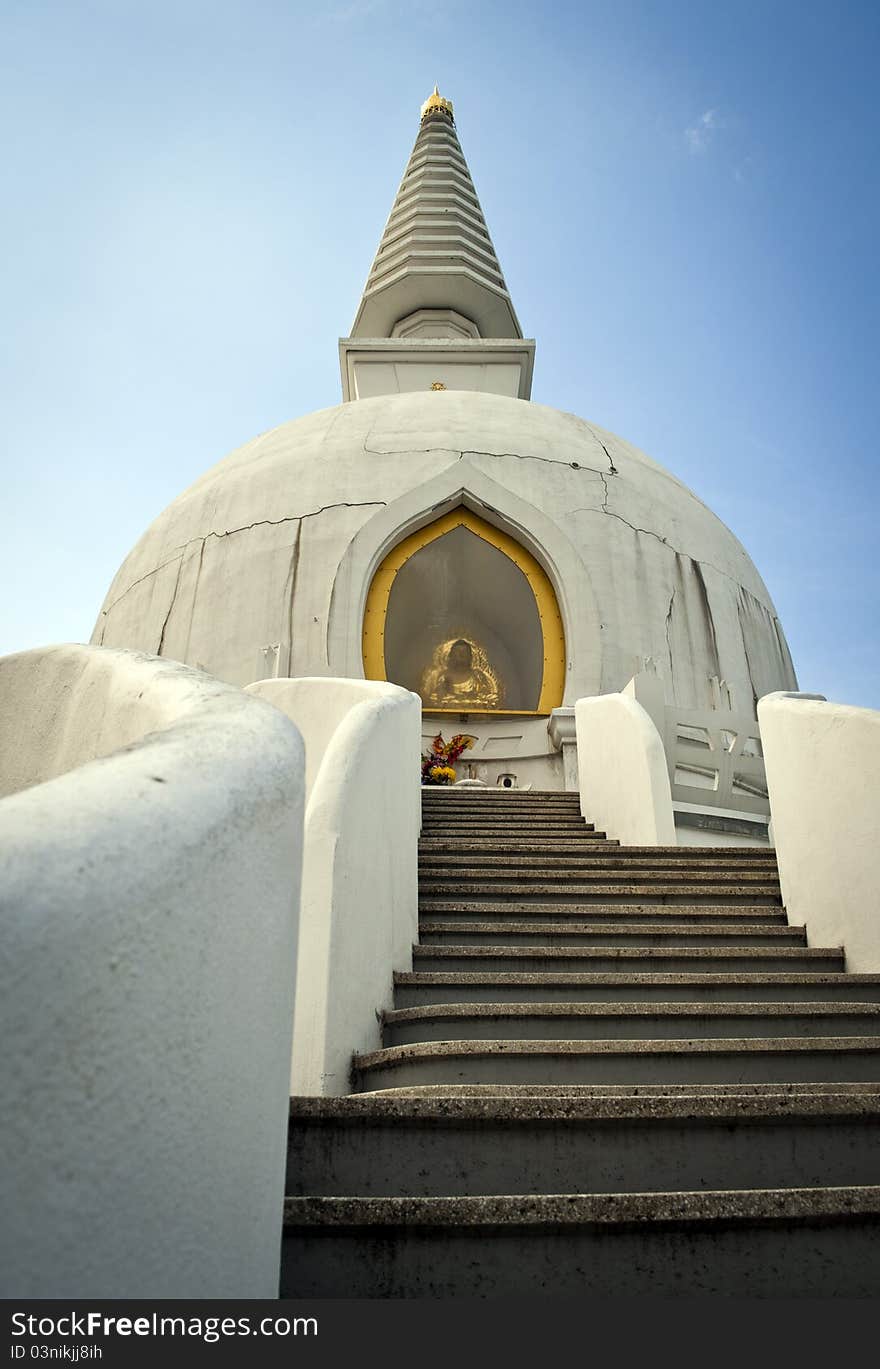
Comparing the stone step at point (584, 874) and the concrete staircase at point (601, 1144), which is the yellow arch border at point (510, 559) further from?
the concrete staircase at point (601, 1144)

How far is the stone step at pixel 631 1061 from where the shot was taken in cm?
298

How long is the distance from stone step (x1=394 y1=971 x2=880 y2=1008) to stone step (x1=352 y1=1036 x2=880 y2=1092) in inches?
21.3

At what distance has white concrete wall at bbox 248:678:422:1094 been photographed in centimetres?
311

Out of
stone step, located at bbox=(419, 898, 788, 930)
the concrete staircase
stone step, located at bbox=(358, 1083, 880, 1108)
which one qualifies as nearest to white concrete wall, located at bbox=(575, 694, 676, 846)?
stone step, located at bbox=(419, 898, 788, 930)

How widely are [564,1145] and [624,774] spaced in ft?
14.6

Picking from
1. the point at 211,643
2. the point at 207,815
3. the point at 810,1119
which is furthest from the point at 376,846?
the point at 211,643

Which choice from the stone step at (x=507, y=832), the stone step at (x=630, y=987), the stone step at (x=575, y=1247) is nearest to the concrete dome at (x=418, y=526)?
the stone step at (x=507, y=832)

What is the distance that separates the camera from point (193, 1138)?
1.36 m

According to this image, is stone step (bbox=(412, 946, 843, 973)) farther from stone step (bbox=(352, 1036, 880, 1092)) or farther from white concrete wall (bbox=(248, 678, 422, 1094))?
stone step (bbox=(352, 1036, 880, 1092))

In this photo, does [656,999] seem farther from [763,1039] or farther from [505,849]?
[505,849]

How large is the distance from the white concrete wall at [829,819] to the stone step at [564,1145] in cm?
164

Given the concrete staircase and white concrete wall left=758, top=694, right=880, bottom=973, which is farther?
white concrete wall left=758, top=694, right=880, bottom=973

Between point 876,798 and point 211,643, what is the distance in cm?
854

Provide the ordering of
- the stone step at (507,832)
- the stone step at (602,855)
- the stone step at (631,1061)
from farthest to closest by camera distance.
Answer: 1. the stone step at (507,832)
2. the stone step at (602,855)
3. the stone step at (631,1061)
